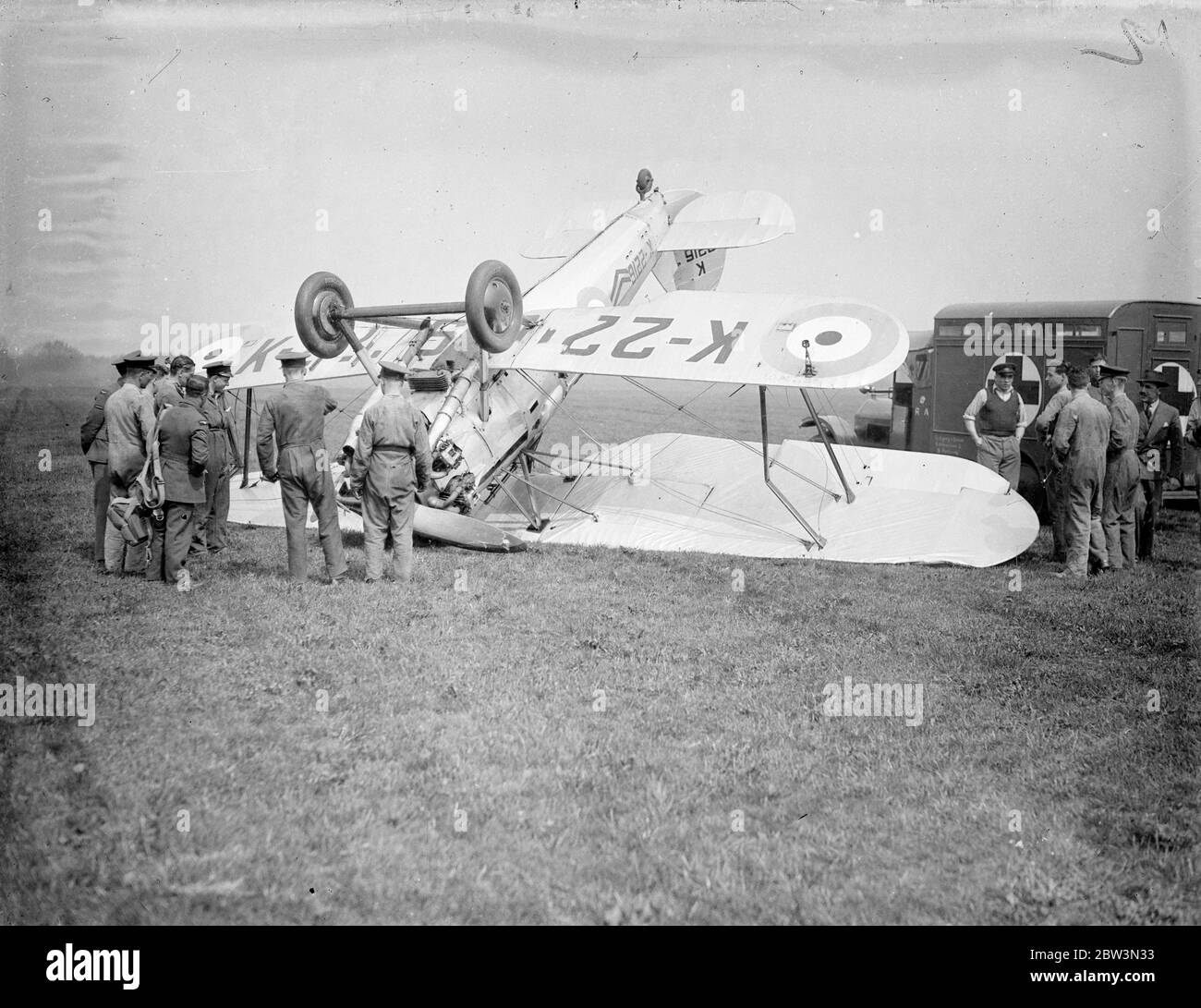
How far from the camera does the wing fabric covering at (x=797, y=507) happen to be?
9391 millimetres

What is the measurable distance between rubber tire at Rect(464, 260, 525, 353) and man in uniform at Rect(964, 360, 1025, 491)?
553 centimetres

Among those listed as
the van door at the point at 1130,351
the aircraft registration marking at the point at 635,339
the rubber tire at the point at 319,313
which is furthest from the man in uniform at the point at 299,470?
the van door at the point at 1130,351

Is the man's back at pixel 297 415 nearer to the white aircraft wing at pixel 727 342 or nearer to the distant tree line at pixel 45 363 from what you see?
the distant tree line at pixel 45 363

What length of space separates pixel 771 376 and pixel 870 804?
5.64 meters

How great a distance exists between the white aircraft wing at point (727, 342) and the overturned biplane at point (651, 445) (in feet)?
0.07

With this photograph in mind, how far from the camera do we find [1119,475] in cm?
898

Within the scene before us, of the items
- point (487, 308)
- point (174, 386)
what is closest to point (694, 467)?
point (487, 308)

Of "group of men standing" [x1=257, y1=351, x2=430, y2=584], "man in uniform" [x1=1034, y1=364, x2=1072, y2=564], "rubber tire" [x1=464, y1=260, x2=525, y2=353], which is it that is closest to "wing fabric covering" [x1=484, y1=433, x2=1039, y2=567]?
"man in uniform" [x1=1034, y1=364, x2=1072, y2=564]

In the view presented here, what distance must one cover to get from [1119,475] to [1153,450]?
162cm

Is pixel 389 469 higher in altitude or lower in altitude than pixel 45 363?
lower

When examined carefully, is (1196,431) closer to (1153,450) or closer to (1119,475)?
(1153,450)

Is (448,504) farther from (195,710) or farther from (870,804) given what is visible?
(870,804)

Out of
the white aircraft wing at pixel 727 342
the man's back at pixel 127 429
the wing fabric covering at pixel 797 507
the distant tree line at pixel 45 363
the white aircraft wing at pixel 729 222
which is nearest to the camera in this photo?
the man's back at pixel 127 429
